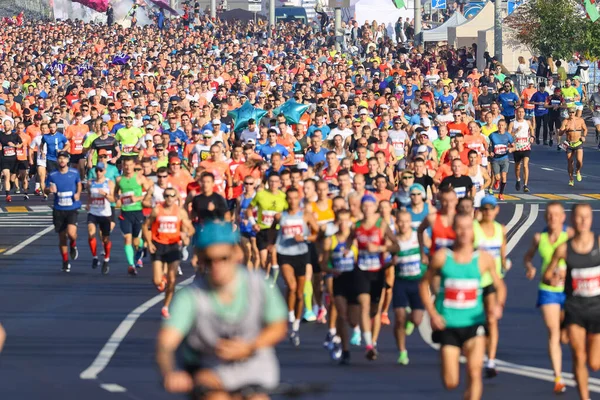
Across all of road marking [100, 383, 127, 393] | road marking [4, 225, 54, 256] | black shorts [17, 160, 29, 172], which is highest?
black shorts [17, 160, 29, 172]

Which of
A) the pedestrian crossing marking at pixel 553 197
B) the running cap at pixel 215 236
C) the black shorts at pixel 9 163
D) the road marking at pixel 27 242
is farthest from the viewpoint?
the black shorts at pixel 9 163

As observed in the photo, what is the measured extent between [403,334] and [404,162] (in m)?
12.1

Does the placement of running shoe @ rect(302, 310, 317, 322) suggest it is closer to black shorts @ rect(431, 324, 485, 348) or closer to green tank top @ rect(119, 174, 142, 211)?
green tank top @ rect(119, 174, 142, 211)

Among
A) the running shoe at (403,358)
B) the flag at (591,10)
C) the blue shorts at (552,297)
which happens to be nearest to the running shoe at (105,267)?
the running shoe at (403,358)

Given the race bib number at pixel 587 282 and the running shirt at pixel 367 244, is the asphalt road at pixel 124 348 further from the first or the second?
the race bib number at pixel 587 282

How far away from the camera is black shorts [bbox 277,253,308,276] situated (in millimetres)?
16922

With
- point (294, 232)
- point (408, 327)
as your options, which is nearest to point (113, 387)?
point (408, 327)

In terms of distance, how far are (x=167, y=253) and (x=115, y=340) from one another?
73.4 inches

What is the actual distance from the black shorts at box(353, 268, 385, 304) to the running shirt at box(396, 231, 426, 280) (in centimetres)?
22

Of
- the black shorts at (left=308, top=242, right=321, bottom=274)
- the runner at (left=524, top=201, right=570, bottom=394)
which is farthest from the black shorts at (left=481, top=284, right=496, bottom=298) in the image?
the black shorts at (left=308, top=242, right=321, bottom=274)

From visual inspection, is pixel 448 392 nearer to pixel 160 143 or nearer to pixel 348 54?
pixel 160 143

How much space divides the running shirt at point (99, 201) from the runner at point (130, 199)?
27cm

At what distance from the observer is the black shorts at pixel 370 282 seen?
15.5 metres

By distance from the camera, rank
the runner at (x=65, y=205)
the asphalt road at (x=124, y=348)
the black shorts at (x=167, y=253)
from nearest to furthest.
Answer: the asphalt road at (x=124, y=348)
the black shorts at (x=167, y=253)
the runner at (x=65, y=205)
